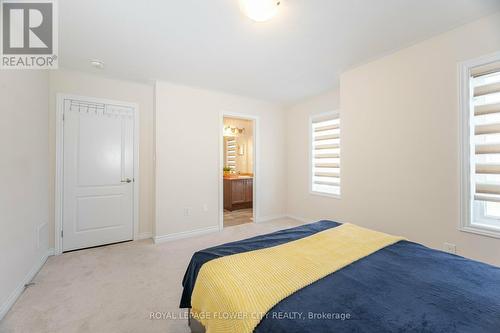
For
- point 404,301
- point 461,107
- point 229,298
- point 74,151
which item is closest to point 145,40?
point 74,151

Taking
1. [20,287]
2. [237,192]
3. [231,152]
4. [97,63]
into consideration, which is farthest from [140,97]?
[231,152]

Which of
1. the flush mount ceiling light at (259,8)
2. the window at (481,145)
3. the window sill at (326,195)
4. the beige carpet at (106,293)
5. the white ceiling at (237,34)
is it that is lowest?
the beige carpet at (106,293)

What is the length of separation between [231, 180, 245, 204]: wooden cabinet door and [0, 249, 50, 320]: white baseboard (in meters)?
3.53

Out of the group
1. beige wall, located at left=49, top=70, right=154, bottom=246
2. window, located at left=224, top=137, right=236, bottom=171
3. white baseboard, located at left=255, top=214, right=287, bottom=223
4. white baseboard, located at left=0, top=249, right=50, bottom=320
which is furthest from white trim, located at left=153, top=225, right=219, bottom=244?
window, located at left=224, top=137, right=236, bottom=171

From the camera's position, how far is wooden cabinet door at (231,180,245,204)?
17.8ft

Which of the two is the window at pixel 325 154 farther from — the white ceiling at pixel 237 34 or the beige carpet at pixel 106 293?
the beige carpet at pixel 106 293

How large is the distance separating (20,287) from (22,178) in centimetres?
102

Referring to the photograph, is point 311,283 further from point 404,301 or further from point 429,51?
point 429,51

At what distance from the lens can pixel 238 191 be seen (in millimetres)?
5531

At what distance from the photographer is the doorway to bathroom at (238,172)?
4.45 meters

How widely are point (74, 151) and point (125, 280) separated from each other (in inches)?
77.1

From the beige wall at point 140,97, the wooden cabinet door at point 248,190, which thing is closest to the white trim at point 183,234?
the beige wall at point 140,97

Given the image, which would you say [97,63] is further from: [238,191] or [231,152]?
[231,152]

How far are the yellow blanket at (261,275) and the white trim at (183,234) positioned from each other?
2242mm
